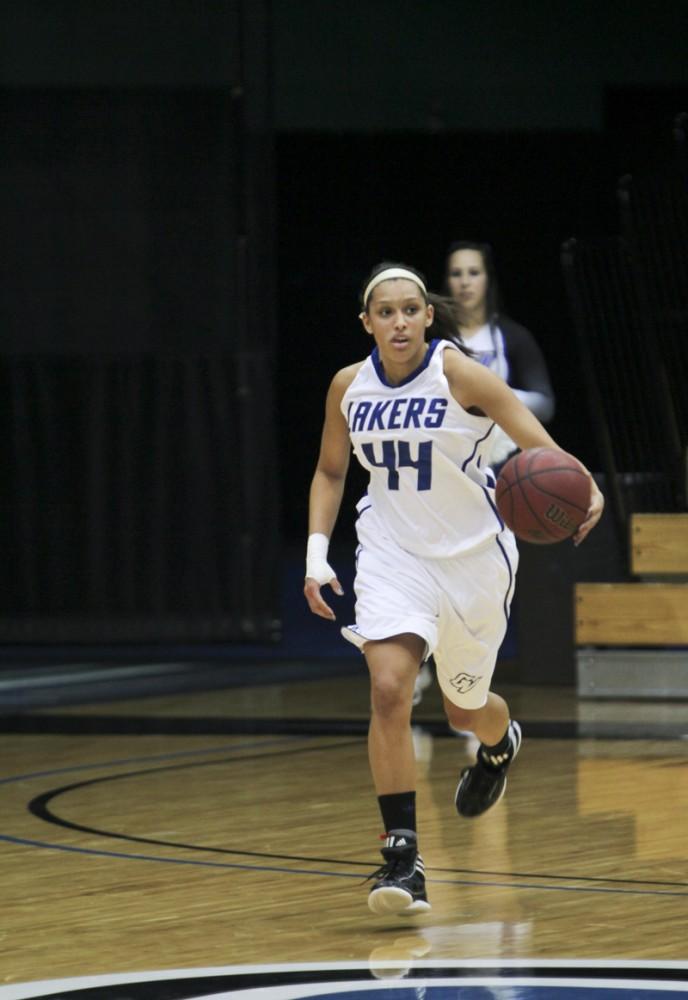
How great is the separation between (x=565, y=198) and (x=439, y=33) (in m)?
2.27

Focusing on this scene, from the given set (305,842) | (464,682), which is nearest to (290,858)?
(305,842)

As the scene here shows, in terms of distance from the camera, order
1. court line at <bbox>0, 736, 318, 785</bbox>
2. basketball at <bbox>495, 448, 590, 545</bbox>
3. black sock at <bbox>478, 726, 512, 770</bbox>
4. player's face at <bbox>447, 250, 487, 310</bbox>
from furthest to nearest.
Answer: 1. player's face at <bbox>447, 250, 487, 310</bbox>
2. court line at <bbox>0, 736, 318, 785</bbox>
3. black sock at <bbox>478, 726, 512, 770</bbox>
4. basketball at <bbox>495, 448, 590, 545</bbox>

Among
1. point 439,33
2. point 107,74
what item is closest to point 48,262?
point 107,74

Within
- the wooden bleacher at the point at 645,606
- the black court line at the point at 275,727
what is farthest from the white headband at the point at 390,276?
the wooden bleacher at the point at 645,606

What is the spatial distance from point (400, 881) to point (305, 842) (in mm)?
1190

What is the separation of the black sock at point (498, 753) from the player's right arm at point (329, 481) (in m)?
0.67

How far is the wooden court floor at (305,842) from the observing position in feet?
15.3

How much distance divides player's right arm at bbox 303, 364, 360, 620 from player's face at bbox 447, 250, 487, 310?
264 centimetres

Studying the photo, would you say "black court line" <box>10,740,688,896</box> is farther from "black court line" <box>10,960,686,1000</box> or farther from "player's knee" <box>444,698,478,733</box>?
"black court line" <box>10,960,686,1000</box>

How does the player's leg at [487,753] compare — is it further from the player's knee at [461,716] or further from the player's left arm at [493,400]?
the player's left arm at [493,400]

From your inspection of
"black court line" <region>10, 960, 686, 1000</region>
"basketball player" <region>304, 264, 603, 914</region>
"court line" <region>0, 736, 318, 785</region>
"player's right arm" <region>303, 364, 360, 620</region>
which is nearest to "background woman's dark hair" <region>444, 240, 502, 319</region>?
"court line" <region>0, 736, 318, 785</region>

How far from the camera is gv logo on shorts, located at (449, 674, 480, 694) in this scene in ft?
18.0

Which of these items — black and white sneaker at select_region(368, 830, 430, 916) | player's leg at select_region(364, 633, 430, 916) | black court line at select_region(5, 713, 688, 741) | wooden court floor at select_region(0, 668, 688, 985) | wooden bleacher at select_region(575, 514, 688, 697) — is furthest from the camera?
wooden bleacher at select_region(575, 514, 688, 697)

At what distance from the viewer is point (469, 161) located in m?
17.8
